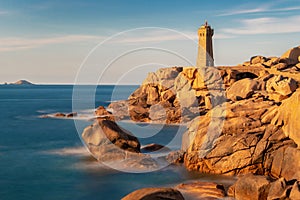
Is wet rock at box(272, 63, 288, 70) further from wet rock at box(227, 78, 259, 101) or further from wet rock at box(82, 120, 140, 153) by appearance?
wet rock at box(82, 120, 140, 153)

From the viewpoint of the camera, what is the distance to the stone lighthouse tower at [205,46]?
5791 cm

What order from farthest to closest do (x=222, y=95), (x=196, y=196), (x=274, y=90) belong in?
(x=222, y=95) → (x=274, y=90) → (x=196, y=196)

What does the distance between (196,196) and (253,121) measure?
31.9ft

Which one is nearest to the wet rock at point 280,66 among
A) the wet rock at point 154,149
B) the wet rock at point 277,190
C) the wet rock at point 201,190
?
the wet rock at point 154,149

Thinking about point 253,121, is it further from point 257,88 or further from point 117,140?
point 257,88

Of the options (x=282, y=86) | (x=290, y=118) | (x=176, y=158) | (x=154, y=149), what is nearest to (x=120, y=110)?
(x=154, y=149)

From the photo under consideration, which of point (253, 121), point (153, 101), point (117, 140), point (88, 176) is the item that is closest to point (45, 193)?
point (88, 176)

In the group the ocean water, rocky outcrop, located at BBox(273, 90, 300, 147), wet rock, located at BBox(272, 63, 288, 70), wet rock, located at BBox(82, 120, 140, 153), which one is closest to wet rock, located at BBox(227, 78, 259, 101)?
the ocean water

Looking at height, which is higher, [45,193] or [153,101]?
[153,101]

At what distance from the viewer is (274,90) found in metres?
37.2

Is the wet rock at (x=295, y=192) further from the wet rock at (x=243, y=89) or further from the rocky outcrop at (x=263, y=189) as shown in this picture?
the wet rock at (x=243, y=89)

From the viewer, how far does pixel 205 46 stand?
58312 millimetres

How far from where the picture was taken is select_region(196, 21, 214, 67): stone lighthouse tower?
57.9m

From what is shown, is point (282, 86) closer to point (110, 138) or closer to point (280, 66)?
point (280, 66)
